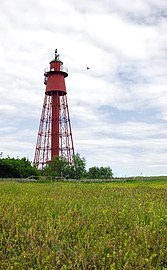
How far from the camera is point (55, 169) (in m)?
51.8

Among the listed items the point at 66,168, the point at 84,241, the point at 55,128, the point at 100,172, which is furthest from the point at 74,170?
the point at 84,241

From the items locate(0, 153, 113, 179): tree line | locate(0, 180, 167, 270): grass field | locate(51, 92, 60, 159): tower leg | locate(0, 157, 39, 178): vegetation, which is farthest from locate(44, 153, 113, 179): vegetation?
locate(0, 180, 167, 270): grass field

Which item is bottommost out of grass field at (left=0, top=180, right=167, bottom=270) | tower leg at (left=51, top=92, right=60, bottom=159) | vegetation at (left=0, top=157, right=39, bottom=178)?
grass field at (left=0, top=180, right=167, bottom=270)

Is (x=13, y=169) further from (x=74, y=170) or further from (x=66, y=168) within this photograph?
(x=74, y=170)

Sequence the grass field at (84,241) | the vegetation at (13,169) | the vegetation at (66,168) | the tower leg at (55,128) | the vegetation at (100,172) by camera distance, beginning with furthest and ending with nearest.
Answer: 1. the vegetation at (100,172)
2. the vegetation at (66,168)
3. the tower leg at (55,128)
4. the vegetation at (13,169)
5. the grass field at (84,241)

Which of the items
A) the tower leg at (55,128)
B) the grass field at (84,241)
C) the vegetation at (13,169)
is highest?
the tower leg at (55,128)

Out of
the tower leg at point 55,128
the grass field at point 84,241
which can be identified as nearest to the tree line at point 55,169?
the tower leg at point 55,128

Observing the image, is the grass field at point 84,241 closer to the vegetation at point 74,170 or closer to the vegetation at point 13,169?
the vegetation at point 13,169

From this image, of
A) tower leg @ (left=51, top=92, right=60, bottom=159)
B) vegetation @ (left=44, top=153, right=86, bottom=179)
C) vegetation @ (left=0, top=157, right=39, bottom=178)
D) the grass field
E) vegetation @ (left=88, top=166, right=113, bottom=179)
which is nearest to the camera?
the grass field

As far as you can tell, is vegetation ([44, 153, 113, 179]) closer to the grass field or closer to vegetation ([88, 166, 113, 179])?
vegetation ([88, 166, 113, 179])

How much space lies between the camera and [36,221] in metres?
5.80

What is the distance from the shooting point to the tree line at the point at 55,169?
46.0 meters

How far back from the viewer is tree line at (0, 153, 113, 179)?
46031mm

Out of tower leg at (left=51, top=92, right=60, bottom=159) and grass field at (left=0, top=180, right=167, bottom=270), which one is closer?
grass field at (left=0, top=180, right=167, bottom=270)
